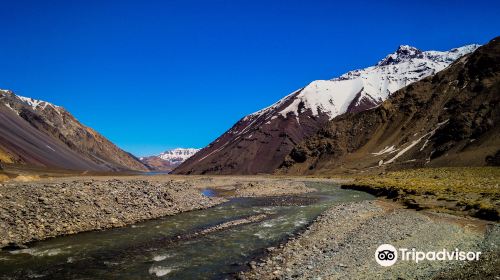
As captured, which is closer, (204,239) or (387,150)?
(204,239)

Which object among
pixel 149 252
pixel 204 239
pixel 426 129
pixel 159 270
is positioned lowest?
pixel 159 270

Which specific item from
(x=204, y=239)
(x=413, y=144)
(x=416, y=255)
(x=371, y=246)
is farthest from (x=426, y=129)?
(x=416, y=255)

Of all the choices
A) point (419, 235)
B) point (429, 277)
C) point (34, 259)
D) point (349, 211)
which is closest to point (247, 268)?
point (429, 277)

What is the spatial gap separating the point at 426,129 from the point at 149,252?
132 meters

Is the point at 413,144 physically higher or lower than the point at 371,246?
higher

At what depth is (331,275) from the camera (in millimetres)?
17344

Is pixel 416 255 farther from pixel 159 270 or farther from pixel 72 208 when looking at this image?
pixel 72 208

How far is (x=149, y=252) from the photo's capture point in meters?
24.1

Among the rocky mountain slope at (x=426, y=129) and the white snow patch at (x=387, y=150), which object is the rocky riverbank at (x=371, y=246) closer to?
the rocky mountain slope at (x=426, y=129)

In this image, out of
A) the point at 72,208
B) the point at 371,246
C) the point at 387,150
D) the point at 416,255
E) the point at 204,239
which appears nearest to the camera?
the point at 416,255

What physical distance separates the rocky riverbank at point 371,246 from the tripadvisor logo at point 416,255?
18.5 inches

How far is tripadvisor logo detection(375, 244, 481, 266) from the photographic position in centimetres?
1792

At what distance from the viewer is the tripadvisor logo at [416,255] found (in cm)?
1792

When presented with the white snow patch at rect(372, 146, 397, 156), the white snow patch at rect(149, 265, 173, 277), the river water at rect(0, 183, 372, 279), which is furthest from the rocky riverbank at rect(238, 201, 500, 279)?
the white snow patch at rect(372, 146, 397, 156)
